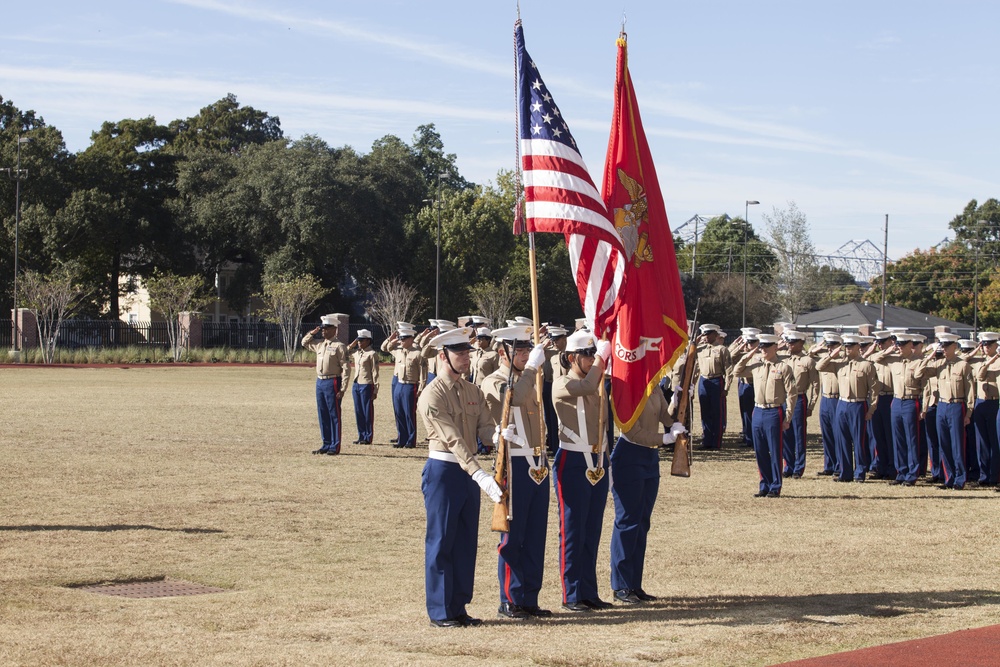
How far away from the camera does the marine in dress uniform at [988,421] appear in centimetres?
1576

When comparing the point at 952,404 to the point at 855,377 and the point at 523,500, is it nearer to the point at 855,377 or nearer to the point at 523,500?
the point at 855,377

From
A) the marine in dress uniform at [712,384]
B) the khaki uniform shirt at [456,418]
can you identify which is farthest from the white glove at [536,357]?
the marine in dress uniform at [712,384]

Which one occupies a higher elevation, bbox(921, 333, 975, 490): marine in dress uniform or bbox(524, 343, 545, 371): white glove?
bbox(524, 343, 545, 371): white glove

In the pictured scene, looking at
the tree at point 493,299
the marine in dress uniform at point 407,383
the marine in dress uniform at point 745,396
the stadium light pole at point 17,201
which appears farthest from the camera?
the tree at point 493,299

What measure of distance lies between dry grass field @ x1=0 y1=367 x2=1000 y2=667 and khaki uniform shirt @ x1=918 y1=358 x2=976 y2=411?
4.10 ft

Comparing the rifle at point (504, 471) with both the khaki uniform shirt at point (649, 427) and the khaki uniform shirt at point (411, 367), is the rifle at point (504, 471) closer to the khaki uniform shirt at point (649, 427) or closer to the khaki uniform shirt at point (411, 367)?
the khaki uniform shirt at point (649, 427)

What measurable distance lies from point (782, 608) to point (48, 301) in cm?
4529

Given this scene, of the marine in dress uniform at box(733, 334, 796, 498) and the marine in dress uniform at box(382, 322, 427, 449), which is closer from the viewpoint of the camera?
the marine in dress uniform at box(733, 334, 796, 498)

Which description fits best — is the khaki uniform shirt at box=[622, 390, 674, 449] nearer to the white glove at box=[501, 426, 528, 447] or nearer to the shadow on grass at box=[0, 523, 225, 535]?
the white glove at box=[501, 426, 528, 447]

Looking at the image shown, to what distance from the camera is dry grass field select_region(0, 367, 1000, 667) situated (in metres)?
7.07

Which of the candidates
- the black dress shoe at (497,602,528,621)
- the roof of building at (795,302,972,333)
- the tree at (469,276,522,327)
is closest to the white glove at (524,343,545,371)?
the black dress shoe at (497,602,528,621)

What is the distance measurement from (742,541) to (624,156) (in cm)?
374

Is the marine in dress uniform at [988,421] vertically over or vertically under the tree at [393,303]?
under

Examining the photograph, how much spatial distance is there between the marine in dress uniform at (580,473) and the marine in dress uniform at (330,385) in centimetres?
989
